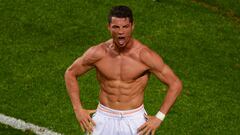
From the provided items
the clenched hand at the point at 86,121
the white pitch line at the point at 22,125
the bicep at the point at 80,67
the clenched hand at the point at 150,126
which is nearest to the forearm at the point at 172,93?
the clenched hand at the point at 150,126

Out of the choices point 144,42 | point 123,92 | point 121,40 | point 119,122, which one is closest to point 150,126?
point 119,122

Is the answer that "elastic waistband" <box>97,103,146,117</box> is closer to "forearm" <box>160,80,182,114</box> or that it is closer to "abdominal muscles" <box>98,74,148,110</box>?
"abdominal muscles" <box>98,74,148,110</box>

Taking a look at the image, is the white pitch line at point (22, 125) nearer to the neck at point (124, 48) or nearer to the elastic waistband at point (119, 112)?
the elastic waistband at point (119, 112)

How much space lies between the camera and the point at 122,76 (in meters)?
9.62

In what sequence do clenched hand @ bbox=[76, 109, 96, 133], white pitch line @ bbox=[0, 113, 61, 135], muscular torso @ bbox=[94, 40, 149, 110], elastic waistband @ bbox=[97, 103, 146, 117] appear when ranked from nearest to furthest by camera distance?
muscular torso @ bbox=[94, 40, 149, 110], clenched hand @ bbox=[76, 109, 96, 133], elastic waistband @ bbox=[97, 103, 146, 117], white pitch line @ bbox=[0, 113, 61, 135]

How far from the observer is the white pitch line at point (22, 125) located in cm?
1265

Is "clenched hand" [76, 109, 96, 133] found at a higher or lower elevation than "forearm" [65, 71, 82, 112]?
lower

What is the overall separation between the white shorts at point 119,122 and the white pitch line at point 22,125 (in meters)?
3.04

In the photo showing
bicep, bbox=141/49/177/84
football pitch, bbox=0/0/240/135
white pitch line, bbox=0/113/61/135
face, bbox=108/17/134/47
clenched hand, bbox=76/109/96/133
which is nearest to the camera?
face, bbox=108/17/134/47

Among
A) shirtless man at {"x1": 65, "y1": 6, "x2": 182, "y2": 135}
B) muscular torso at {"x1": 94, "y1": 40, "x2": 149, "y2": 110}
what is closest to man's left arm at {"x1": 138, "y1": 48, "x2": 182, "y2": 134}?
shirtless man at {"x1": 65, "y1": 6, "x2": 182, "y2": 135}

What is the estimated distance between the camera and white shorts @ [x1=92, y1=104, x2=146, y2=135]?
382 inches

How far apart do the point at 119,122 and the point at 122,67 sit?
0.84 metres

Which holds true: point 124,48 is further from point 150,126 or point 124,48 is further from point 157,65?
Answer: point 150,126

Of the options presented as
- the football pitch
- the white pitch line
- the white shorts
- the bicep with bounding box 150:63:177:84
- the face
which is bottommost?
the white pitch line
